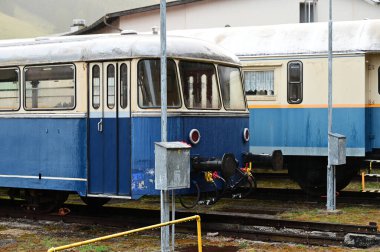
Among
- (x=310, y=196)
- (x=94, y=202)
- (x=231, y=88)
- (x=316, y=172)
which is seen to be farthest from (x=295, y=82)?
(x=94, y=202)

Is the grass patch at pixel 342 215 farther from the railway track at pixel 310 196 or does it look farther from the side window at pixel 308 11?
the side window at pixel 308 11

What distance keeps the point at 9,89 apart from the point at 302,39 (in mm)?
6546

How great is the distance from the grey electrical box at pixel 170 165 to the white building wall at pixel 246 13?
20.4m

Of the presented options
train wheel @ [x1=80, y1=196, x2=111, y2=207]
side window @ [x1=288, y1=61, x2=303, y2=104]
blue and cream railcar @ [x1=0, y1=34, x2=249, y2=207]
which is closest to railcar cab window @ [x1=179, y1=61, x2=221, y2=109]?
blue and cream railcar @ [x1=0, y1=34, x2=249, y2=207]

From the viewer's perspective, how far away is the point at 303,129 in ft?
53.6

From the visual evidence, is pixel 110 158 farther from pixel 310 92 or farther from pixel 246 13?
pixel 246 13

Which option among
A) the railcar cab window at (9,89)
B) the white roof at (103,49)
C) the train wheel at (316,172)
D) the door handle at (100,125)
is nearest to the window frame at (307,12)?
the train wheel at (316,172)

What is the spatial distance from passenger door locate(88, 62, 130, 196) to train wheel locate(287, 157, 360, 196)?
6028 millimetres

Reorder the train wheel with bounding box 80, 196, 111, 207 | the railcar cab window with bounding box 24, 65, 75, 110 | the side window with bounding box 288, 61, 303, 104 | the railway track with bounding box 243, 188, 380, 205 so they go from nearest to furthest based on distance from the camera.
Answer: the railcar cab window with bounding box 24, 65, 75, 110 → the train wheel with bounding box 80, 196, 111, 207 → the railway track with bounding box 243, 188, 380, 205 → the side window with bounding box 288, 61, 303, 104

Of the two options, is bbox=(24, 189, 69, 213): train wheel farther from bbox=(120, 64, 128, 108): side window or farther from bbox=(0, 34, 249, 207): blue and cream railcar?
bbox=(120, 64, 128, 108): side window

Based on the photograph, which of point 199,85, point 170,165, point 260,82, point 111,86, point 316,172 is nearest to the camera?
point 170,165

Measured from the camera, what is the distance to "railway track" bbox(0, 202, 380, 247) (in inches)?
432

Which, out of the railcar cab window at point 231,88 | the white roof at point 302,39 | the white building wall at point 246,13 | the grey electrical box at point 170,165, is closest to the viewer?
the grey electrical box at point 170,165

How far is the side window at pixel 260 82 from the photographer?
16.6 meters
